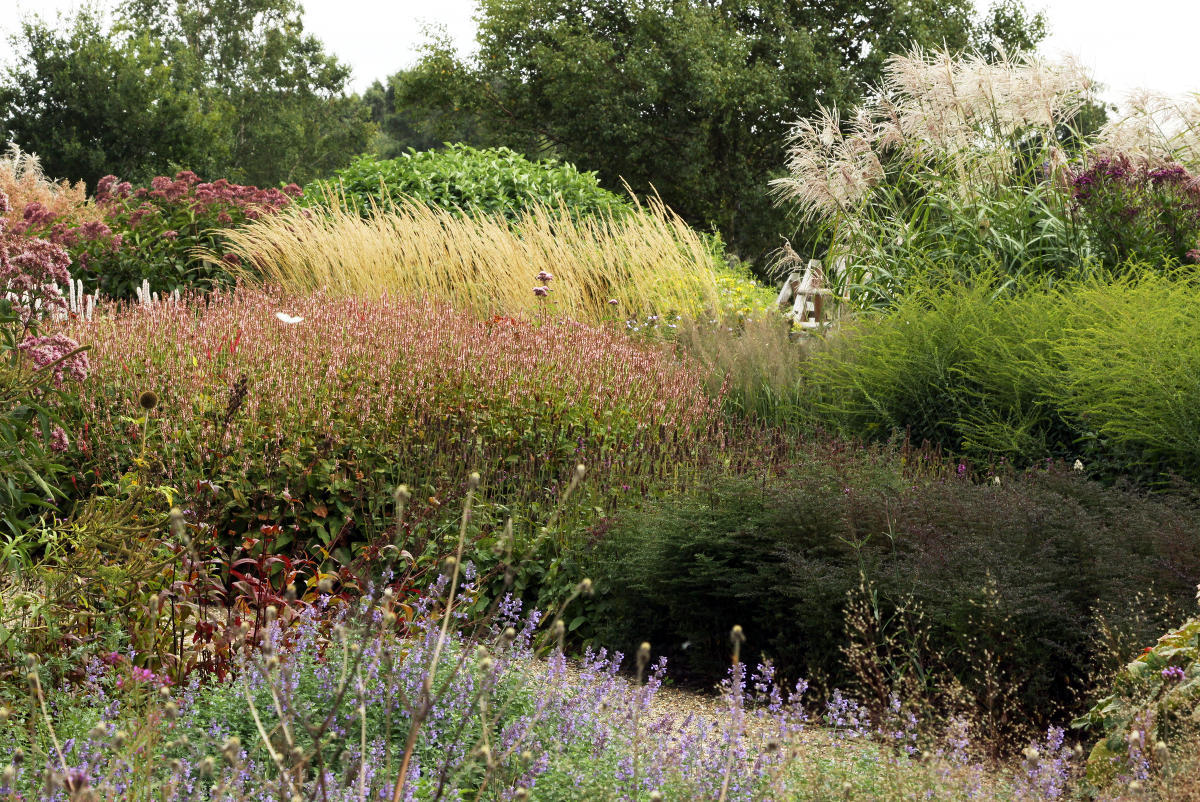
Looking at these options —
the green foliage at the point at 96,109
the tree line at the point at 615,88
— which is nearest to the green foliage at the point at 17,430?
the tree line at the point at 615,88

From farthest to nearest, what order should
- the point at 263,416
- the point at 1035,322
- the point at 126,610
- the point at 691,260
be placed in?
1. the point at 691,260
2. the point at 1035,322
3. the point at 263,416
4. the point at 126,610

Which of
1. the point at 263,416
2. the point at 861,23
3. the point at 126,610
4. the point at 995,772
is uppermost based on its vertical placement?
the point at 861,23

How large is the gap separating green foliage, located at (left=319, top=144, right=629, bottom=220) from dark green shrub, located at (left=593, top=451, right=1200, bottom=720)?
764cm

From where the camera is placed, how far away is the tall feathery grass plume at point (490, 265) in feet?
29.7

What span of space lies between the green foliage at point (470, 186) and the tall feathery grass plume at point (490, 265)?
1.59 meters

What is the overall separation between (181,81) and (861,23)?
61.5 ft

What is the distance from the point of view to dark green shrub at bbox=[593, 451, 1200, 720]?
349 centimetres

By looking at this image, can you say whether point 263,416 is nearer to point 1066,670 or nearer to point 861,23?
point 1066,670

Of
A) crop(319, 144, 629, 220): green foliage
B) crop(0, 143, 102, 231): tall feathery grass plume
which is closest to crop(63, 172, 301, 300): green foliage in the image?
crop(0, 143, 102, 231): tall feathery grass plume

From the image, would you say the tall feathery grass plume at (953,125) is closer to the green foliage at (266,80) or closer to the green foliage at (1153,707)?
the green foliage at (1153,707)

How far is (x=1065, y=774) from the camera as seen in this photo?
2904mm

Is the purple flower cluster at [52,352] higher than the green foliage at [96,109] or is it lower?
lower

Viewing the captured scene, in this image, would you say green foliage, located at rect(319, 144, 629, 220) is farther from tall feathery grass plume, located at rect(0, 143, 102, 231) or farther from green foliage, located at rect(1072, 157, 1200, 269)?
green foliage, located at rect(1072, 157, 1200, 269)

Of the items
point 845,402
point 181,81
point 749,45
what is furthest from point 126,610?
point 181,81
